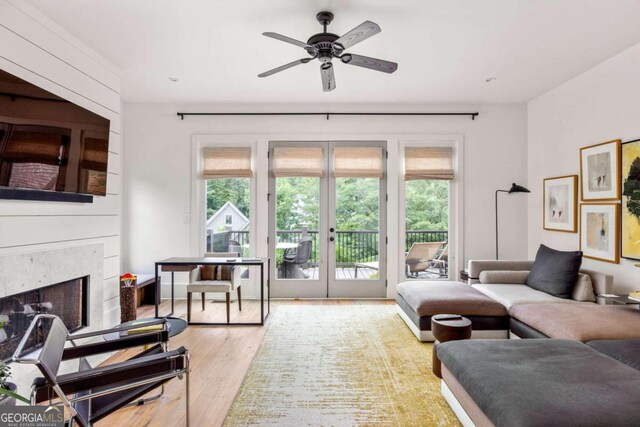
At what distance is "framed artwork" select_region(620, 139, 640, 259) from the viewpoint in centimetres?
330

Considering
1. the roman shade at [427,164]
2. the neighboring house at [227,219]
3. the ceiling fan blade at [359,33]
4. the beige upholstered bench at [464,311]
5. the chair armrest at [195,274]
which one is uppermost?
the ceiling fan blade at [359,33]

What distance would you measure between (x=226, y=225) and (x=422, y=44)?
3.39 metres

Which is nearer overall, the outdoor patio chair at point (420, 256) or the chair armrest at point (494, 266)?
the chair armrest at point (494, 266)

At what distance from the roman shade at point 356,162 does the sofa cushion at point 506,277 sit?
75.6 inches

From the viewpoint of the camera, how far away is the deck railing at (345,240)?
521cm

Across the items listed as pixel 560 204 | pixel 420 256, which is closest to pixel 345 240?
pixel 420 256

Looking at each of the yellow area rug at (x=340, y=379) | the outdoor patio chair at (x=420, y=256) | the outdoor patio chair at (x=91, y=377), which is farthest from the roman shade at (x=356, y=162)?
the outdoor patio chair at (x=91, y=377)

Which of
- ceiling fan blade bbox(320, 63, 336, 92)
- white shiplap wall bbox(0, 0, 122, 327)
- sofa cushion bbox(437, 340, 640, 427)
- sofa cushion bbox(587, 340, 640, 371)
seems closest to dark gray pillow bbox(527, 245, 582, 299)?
sofa cushion bbox(587, 340, 640, 371)

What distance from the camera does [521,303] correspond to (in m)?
3.34

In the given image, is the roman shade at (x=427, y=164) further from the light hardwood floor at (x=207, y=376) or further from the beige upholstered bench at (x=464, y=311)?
the light hardwood floor at (x=207, y=376)

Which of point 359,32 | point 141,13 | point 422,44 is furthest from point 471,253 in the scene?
point 141,13

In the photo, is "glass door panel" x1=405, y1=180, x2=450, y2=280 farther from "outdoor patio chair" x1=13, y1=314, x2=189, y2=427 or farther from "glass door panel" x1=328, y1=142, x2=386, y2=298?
"outdoor patio chair" x1=13, y1=314, x2=189, y2=427

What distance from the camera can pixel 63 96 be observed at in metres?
2.94

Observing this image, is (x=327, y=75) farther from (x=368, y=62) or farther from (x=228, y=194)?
(x=228, y=194)
